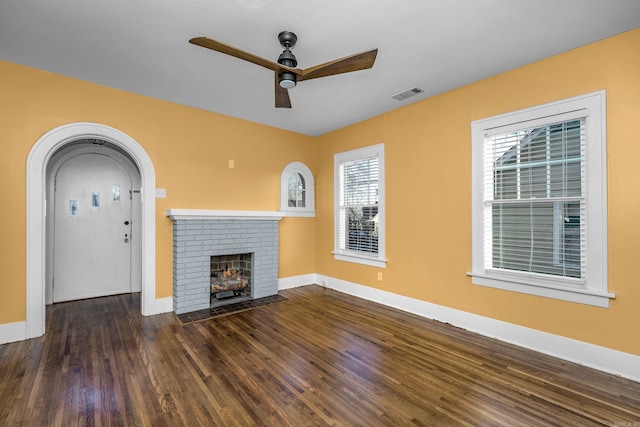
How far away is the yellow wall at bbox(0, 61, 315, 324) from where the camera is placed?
304 centimetres

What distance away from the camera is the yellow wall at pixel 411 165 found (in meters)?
2.45

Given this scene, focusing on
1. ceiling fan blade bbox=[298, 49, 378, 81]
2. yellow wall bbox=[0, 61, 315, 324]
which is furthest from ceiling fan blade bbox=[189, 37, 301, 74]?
yellow wall bbox=[0, 61, 315, 324]

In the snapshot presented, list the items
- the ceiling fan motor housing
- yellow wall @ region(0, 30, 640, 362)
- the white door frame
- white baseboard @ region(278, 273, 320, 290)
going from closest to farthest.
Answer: the ceiling fan motor housing → yellow wall @ region(0, 30, 640, 362) → the white door frame → white baseboard @ region(278, 273, 320, 290)

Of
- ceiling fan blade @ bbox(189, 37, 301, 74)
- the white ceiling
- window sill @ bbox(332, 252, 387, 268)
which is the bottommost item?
window sill @ bbox(332, 252, 387, 268)

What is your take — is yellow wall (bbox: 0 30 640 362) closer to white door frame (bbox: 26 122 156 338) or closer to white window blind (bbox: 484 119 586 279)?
white door frame (bbox: 26 122 156 338)

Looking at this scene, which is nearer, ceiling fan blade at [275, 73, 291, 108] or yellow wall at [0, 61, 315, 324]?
ceiling fan blade at [275, 73, 291, 108]

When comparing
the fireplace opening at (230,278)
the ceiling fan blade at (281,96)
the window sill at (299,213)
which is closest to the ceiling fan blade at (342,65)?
the ceiling fan blade at (281,96)

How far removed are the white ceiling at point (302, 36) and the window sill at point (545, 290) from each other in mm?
2175

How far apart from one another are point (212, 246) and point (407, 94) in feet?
10.9

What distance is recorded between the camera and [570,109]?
8.78 ft

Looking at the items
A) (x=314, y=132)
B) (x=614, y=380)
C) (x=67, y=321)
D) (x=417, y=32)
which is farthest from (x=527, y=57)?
(x=67, y=321)

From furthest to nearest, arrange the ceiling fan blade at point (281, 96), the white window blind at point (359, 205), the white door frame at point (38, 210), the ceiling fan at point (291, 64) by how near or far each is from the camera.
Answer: the white window blind at point (359, 205) < the white door frame at point (38, 210) < the ceiling fan blade at point (281, 96) < the ceiling fan at point (291, 64)

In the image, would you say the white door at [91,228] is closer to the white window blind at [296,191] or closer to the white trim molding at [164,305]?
the white trim molding at [164,305]

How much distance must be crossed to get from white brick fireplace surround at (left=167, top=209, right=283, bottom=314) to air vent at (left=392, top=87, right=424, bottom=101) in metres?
2.50
